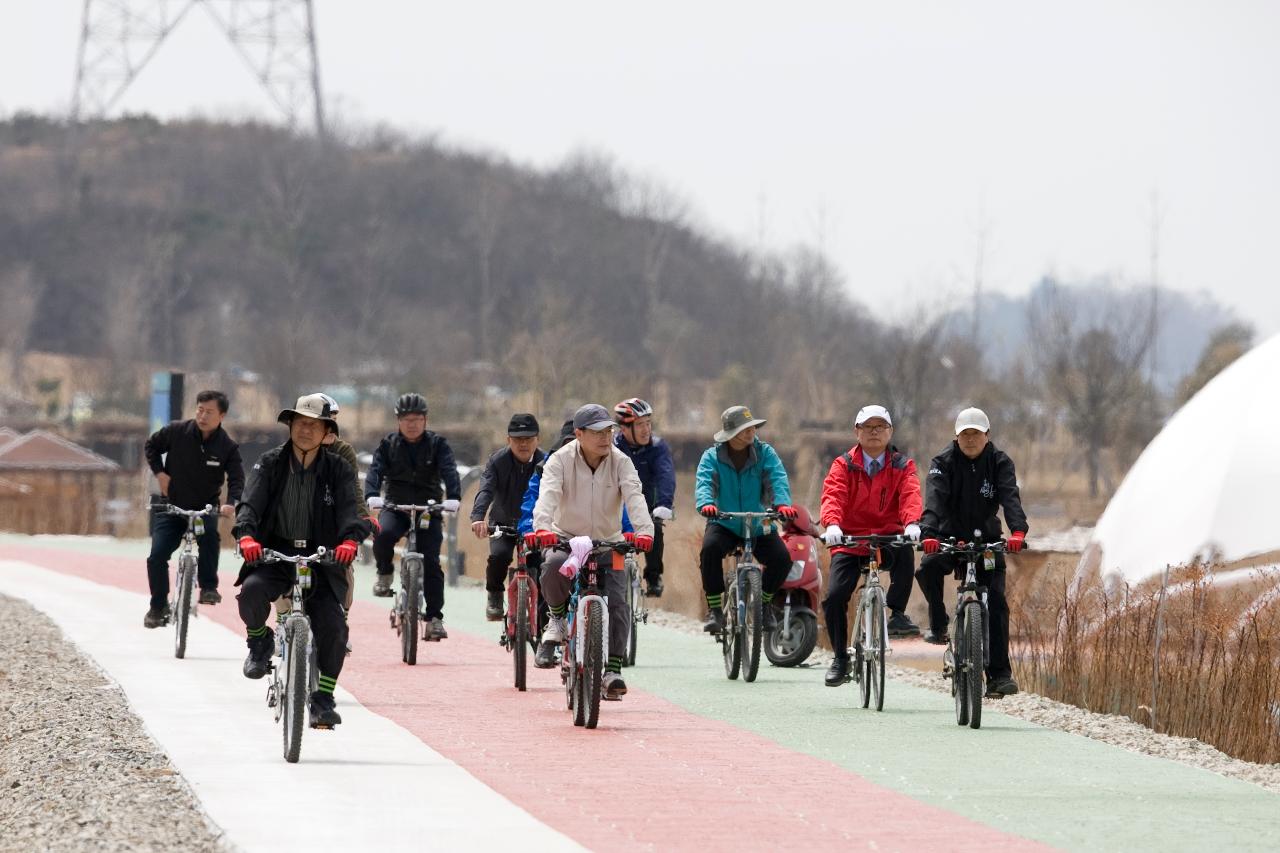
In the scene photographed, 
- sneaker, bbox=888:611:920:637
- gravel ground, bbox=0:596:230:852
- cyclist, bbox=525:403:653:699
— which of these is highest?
cyclist, bbox=525:403:653:699

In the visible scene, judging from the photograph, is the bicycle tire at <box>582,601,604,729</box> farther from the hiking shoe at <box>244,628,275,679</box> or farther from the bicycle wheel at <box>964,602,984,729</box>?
the bicycle wheel at <box>964,602,984,729</box>

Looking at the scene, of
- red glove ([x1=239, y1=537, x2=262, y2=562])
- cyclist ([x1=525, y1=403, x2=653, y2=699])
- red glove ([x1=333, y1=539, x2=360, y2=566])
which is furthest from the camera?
cyclist ([x1=525, y1=403, x2=653, y2=699])

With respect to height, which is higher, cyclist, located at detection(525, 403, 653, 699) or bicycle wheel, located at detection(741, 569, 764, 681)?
cyclist, located at detection(525, 403, 653, 699)

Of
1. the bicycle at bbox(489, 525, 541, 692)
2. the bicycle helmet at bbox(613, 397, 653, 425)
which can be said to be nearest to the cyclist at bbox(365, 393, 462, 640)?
the bicycle helmet at bbox(613, 397, 653, 425)

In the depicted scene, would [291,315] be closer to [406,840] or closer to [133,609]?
[133,609]

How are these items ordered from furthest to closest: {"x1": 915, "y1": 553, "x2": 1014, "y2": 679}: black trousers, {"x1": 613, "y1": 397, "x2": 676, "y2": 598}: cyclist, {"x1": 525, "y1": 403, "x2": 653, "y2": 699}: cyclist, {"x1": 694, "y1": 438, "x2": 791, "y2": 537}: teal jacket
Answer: {"x1": 613, "y1": 397, "x2": 676, "y2": 598}: cyclist
{"x1": 694, "y1": 438, "x2": 791, "y2": 537}: teal jacket
{"x1": 915, "y1": 553, "x2": 1014, "y2": 679}: black trousers
{"x1": 525, "y1": 403, "x2": 653, "y2": 699}: cyclist

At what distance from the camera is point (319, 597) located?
10.9m

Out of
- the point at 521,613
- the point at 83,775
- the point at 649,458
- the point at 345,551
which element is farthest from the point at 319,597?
the point at 649,458

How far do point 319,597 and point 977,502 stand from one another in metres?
4.06

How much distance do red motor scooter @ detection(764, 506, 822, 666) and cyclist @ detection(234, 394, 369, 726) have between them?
545 cm

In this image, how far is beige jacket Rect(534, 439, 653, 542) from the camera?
40.9 feet

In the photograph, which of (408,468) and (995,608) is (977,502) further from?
(408,468)

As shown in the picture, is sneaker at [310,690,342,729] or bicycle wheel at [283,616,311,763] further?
sneaker at [310,690,342,729]

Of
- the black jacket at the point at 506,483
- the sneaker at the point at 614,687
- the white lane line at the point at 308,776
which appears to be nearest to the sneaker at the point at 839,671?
the sneaker at the point at 614,687
